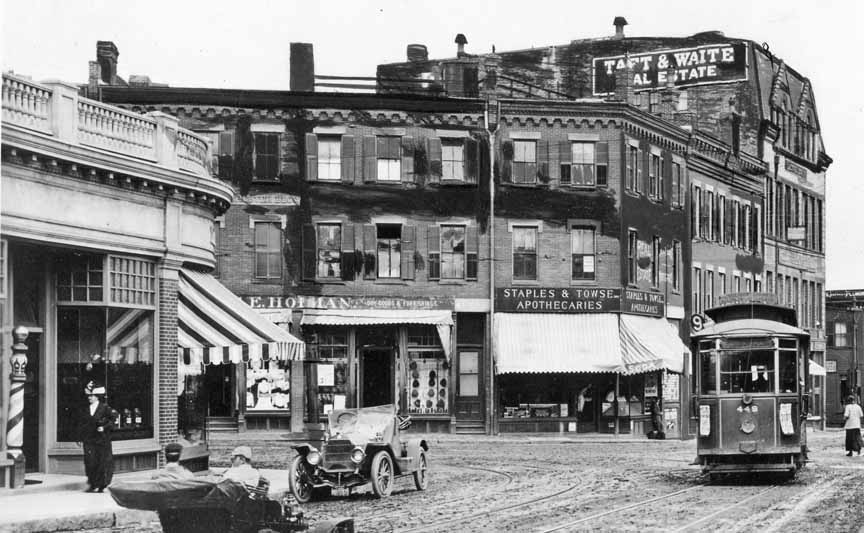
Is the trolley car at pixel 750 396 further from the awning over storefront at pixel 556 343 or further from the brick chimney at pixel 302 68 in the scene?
the brick chimney at pixel 302 68

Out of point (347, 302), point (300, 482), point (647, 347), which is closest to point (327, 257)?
point (347, 302)

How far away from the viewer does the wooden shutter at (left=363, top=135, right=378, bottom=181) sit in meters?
44.3

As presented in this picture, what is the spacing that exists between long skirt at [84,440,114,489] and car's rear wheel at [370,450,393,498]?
4228 mm

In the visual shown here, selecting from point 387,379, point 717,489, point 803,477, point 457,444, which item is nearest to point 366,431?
point 717,489

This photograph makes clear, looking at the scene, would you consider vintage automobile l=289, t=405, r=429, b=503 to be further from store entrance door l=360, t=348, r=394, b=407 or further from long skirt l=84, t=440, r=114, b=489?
store entrance door l=360, t=348, r=394, b=407

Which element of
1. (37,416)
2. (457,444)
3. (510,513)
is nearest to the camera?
(510,513)

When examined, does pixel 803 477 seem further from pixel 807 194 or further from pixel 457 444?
pixel 807 194

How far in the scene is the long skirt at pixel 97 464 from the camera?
21.0 metres

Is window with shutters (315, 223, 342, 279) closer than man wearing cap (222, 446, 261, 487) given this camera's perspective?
No

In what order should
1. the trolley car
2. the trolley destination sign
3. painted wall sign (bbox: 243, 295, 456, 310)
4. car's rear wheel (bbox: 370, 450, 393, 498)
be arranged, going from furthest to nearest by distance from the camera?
1. the trolley destination sign
2. painted wall sign (bbox: 243, 295, 456, 310)
3. the trolley car
4. car's rear wheel (bbox: 370, 450, 393, 498)

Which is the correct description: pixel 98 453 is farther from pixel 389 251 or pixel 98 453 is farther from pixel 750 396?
pixel 389 251

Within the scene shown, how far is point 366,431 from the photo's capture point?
74.3ft

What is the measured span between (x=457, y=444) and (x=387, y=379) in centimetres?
516

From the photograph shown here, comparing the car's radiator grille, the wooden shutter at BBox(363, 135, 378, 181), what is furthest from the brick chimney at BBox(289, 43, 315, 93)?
the car's radiator grille
